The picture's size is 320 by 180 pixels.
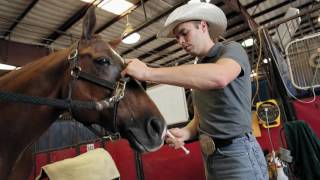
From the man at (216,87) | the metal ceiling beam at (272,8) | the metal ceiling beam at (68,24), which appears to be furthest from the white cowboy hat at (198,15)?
the metal ceiling beam at (272,8)

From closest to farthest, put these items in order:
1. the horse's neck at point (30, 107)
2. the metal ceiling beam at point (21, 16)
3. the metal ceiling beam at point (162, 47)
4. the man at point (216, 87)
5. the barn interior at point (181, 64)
A: the man at point (216, 87) → the horse's neck at point (30, 107) → the barn interior at point (181, 64) → the metal ceiling beam at point (21, 16) → the metal ceiling beam at point (162, 47)

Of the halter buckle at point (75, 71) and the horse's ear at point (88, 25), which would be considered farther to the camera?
the horse's ear at point (88, 25)

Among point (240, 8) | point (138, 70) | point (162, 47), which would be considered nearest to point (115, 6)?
point (240, 8)

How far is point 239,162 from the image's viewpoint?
1.10 metres

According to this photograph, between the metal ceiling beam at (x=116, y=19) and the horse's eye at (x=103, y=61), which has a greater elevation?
the metal ceiling beam at (x=116, y=19)

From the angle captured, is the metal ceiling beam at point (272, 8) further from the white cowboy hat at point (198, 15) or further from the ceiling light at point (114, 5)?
the white cowboy hat at point (198, 15)

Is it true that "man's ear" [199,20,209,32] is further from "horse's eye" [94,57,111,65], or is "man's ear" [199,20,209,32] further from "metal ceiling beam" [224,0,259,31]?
"metal ceiling beam" [224,0,259,31]

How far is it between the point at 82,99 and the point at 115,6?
5.05 metres

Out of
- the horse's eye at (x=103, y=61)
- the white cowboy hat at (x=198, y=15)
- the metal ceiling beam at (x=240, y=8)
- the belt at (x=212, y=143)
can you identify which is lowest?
the belt at (x=212, y=143)

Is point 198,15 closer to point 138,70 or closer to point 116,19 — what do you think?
point 138,70

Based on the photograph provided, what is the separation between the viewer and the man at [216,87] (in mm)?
1004

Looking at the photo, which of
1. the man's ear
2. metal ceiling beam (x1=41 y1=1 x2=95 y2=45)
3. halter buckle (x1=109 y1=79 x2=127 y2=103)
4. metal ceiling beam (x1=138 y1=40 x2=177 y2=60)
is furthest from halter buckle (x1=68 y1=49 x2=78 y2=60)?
metal ceiling beam (x1=138 y1=40 x2=177 y2=60)

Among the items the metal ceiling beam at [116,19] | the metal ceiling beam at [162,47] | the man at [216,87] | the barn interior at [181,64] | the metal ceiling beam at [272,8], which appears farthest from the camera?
the metal ceiling beam at [162,47]

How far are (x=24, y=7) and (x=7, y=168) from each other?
5341mm
